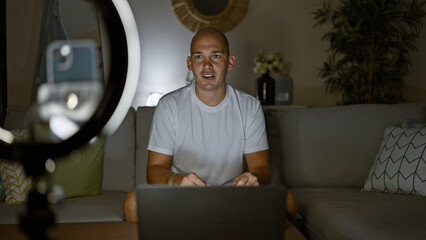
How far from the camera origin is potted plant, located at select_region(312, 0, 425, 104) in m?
2.95

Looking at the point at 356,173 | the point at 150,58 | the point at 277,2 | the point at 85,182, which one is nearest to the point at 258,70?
the point at 277,2

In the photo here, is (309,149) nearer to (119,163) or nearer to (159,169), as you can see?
(159,169)

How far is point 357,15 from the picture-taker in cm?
295

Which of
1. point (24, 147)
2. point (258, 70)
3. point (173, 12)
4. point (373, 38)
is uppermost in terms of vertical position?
point (173, 12)

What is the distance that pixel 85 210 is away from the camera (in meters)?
1.68

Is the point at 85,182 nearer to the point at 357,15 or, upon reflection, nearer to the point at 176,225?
the point at 176,225

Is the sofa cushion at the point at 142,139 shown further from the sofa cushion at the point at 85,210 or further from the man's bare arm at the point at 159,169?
the man's bare arm at the point at 159,169

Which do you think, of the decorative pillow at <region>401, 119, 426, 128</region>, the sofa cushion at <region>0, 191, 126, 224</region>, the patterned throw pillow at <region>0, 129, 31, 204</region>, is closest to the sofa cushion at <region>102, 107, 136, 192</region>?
the sofa cushion at <region>0, 191, 126, 224</region>

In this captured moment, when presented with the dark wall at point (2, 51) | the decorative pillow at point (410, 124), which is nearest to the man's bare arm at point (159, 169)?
the dark wall at point (2, 51)

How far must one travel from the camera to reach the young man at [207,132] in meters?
1.67

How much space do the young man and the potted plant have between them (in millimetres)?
1659

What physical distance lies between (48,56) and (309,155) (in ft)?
6.01

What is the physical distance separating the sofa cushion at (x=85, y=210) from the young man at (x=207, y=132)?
0.27 m

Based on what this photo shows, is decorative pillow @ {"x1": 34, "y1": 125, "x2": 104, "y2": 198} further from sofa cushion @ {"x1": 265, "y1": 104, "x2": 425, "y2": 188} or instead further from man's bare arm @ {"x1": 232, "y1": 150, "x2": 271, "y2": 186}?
sofa cushion @ {"x1": 265, "y1": 104, "x2": 425, "y2": 188}
